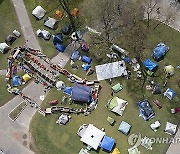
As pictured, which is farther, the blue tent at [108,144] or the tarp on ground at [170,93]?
the tarp on ground at [170,93]

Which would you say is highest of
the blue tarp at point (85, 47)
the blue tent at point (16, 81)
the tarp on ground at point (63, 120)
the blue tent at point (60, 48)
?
the blue tarp at point (85, 47)

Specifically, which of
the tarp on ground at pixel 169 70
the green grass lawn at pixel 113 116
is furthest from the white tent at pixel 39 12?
the tarp on ground at pixel 169 70

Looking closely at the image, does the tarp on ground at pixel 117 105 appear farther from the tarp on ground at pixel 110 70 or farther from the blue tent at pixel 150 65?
the blue tent at pixel 150 65

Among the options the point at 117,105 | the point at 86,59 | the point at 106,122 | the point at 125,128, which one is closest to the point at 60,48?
the point at 86,59

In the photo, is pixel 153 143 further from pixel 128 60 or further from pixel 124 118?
pixel 128 60

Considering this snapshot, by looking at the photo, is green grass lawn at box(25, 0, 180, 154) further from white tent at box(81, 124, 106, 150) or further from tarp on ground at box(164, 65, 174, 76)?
white tent at box(81, 124, 106, 150)

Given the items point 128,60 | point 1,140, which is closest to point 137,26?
point 128,60
